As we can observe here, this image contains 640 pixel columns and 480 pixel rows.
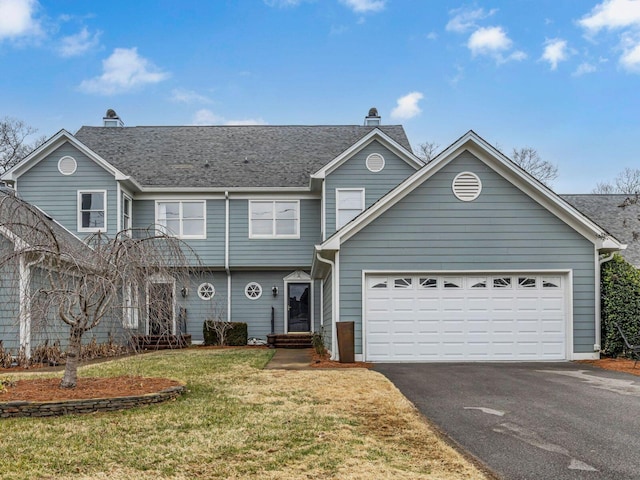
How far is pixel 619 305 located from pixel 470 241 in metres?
3.84

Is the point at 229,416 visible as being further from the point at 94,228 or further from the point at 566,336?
the point at 94,228

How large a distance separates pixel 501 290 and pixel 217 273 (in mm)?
10566

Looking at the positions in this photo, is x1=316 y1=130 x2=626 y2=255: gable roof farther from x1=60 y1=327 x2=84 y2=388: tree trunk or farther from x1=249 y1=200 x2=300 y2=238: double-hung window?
x1=249 y1=200 x2=300 y2=238: double-hung window

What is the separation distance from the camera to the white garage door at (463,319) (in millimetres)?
13984

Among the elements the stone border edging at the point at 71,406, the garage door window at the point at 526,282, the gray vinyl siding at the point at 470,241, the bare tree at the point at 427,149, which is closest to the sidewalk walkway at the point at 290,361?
the gray vinyl siding at the point at 470,241

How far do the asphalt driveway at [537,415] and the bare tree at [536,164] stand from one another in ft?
96.8

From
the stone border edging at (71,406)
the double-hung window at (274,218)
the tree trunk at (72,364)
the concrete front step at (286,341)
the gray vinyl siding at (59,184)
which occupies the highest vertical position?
the gray vinyl siding at (59,184)

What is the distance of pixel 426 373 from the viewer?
38.9 feet

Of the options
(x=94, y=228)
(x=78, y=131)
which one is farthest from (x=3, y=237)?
(x=78, y=131)

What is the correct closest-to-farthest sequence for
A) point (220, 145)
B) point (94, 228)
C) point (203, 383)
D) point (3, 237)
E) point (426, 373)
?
1. point (203, 383)
2. point (426, 373)
3. point (3, 237)
4. point (94, 228)
5. point (220, 145)

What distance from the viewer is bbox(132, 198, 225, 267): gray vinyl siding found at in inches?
808

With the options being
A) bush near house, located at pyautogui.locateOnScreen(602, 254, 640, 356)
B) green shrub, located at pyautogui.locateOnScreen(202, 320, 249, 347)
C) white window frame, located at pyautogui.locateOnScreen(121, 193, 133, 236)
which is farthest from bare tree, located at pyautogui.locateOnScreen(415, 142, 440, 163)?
bush near house, located at pyautogui.locateOnScreen(602, 254, 640, 356)

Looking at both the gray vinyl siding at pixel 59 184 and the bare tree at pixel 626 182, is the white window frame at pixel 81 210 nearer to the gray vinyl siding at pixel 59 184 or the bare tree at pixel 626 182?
the gray vinyl siding at pixel 59 184

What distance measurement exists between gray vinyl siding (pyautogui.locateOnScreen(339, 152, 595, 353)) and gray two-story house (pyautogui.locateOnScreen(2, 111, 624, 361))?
0.03m
